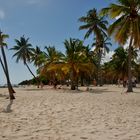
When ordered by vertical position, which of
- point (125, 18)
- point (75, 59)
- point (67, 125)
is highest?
point (125, 18)

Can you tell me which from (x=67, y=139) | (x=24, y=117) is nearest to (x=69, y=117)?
(x=24, y=117)

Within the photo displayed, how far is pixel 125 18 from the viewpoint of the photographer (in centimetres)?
2877

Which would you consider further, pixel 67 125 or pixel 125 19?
pixel 125 19

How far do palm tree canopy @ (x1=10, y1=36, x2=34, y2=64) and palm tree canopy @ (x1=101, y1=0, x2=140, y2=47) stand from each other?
117 feet

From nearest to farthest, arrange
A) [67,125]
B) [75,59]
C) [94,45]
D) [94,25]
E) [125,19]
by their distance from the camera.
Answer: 1. [67,125]
2. [125,19]
3. [75,59]
4. [94,25]
5. [94,45]

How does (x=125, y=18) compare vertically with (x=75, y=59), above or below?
above

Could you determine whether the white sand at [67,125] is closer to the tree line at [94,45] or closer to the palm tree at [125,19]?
the tree line at [94,45]

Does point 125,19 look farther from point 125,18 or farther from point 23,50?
point 23,50

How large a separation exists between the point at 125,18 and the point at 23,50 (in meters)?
36.5

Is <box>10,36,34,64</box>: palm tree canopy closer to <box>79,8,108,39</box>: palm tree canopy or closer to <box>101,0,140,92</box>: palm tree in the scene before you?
<box>79,8,108,39</box>: palm tree canopy

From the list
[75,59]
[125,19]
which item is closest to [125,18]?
[125,19]

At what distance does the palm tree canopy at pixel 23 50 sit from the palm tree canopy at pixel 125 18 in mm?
35747

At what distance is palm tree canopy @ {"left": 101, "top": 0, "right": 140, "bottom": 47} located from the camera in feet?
92.3

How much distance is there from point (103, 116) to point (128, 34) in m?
17.9
